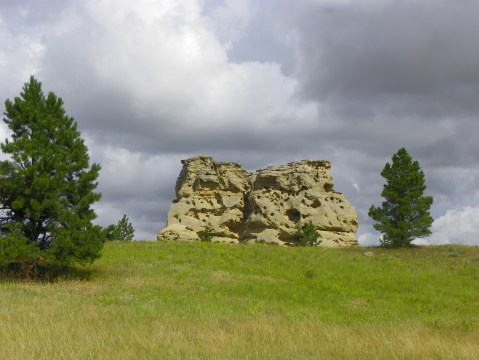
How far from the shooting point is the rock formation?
56.9 metres

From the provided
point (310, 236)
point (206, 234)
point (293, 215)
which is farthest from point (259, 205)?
point (310, 236)

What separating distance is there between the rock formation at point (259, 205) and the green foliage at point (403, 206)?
8.39m

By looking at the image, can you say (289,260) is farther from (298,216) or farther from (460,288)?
(298,216)

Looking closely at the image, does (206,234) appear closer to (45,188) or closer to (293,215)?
(293,215)

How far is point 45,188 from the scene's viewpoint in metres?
24.4

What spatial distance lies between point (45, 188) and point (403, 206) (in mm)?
34436

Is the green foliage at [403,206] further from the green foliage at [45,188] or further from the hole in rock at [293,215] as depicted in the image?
the green foliage at [45,188]

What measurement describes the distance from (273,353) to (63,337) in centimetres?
410

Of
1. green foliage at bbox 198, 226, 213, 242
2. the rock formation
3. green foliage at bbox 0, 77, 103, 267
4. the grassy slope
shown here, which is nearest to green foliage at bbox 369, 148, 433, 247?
the grassy slope

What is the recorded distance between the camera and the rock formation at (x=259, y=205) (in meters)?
56.9

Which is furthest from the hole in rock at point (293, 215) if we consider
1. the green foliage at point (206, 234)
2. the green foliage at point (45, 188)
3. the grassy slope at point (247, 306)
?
the green foliage at point (45, 188)

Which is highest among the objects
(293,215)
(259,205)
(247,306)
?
(259,205)

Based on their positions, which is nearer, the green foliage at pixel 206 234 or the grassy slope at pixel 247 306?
the grassy slope at pixel 247 306

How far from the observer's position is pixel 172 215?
60219 millimetres
